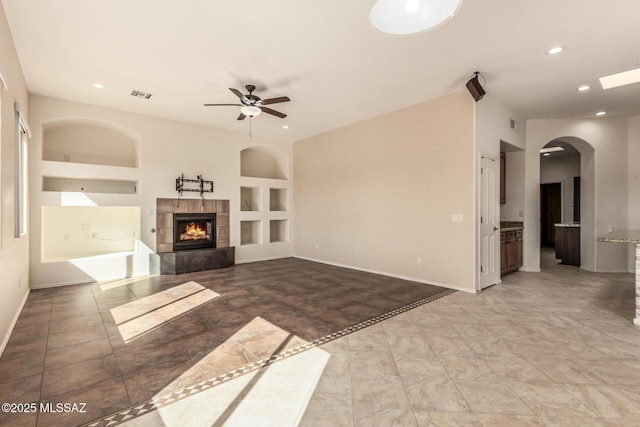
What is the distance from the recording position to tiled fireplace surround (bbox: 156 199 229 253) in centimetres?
597

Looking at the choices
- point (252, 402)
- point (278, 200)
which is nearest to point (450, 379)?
point (252, 402)

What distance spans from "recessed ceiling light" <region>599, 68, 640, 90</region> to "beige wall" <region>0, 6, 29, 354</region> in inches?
281

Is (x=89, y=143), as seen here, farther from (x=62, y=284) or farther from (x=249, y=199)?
(x=249, y=199)

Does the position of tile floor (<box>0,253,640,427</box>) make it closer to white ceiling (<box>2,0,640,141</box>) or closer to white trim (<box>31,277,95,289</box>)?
white trim (<box>31,277,95,289</box>)

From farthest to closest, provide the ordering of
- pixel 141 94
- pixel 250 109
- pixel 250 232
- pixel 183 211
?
pixel 250 232
pixel 183 211
pixel 141 94
pixel 250 109

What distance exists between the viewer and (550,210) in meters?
9.81

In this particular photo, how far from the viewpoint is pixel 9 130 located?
297cm

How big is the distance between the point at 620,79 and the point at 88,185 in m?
9.01

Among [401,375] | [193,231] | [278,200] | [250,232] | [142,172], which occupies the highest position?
[142,172]

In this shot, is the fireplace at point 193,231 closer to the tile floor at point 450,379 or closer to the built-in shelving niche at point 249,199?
the built-in shelving niche at point 249,199

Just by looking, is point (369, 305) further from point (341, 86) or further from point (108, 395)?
point (341, 86)

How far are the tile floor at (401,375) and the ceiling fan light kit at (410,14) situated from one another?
303 cm

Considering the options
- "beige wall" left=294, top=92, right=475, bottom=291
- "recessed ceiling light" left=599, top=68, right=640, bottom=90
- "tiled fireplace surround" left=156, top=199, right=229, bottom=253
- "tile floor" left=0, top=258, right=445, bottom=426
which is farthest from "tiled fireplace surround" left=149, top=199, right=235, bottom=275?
"recessed ceiling light" left=599, top=68, right=640, bottom=90

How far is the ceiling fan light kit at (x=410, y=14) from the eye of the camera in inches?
104
